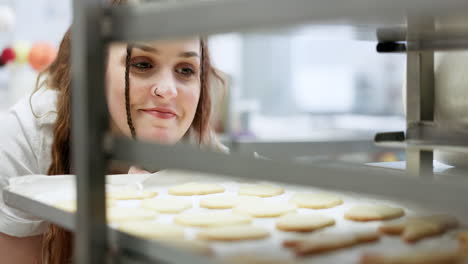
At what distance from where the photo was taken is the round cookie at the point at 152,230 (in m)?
0.73

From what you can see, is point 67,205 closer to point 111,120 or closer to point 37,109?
point 111,120

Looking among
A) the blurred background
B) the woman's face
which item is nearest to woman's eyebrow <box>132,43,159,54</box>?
the woman's face

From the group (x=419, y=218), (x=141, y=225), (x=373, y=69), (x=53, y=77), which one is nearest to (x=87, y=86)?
(x=141, y=225)

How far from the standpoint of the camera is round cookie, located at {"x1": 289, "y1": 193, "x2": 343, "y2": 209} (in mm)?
964

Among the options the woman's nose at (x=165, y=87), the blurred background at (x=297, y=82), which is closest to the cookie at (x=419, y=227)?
the woman's nose at (x=165, y=87)

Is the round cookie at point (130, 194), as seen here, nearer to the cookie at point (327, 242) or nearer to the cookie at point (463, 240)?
the cookie at point (327, 242)

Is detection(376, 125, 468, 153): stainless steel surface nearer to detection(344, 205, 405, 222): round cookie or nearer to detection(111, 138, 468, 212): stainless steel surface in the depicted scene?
detection(344, 205, 405, 222): round cookie

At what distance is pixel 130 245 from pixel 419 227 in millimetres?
417

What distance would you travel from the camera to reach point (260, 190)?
43.7 inches

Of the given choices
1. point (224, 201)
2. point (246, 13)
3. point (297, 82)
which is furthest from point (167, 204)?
point (297, 82)

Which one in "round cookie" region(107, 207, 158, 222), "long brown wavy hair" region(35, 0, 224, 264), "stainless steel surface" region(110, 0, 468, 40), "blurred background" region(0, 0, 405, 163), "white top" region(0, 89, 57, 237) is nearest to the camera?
"stainless steel surface" region(110, 0, 468, 40)

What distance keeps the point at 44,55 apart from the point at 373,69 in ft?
12.7

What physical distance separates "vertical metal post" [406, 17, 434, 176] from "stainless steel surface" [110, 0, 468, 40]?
0.51 meters

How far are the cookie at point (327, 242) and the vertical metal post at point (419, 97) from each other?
37 cm
